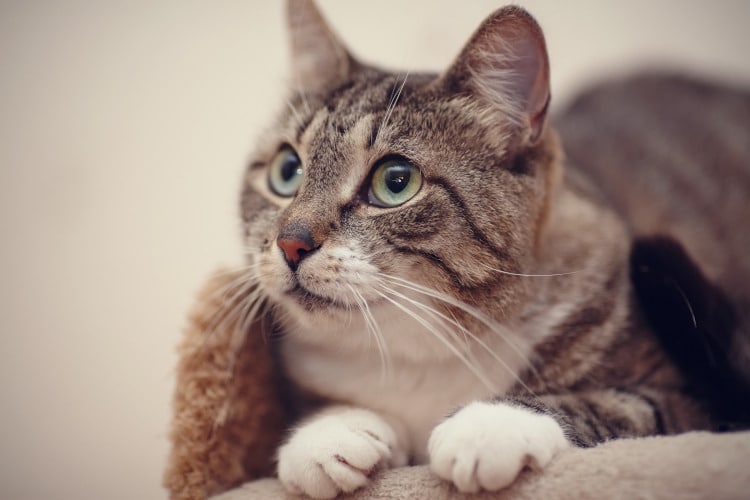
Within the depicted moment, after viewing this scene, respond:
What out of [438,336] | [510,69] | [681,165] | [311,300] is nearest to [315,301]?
[311,300]

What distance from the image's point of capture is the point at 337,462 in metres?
0.77

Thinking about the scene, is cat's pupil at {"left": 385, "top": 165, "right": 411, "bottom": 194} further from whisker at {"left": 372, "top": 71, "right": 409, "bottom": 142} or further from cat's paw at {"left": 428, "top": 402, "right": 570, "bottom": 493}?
cat's paw at {"left": 428, "top": 402, "right": 570, "bottom": 493}

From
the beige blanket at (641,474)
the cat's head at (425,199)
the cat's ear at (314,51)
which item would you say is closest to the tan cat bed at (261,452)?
the beige blanket at (641,474)

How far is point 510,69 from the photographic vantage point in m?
0.88

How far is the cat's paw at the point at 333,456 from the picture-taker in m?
0.77

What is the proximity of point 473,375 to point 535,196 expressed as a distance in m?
0.29

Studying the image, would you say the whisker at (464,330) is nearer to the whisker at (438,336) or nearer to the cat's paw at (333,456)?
the whisker at (438,336)

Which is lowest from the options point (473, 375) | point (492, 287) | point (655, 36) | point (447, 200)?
point (473, 375)

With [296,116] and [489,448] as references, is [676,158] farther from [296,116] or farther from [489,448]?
[489,448]

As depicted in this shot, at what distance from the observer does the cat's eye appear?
3.19 feet

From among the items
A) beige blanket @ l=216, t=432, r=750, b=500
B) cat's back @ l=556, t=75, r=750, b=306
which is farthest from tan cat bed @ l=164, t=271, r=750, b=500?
cat's back @ l=556, t=75, r=750, b=306

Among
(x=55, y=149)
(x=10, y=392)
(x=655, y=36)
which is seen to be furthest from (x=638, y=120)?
(x=10, y=392)

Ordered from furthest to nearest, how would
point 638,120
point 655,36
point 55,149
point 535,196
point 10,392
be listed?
point 655,36, point 638,120, point 55,149, point 10,392, point 535,196

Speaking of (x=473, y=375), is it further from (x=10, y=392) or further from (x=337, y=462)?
(x=10, y=392)
